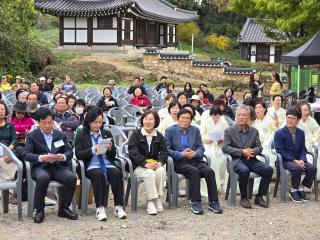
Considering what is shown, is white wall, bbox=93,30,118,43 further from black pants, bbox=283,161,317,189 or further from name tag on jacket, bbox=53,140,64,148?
name tag on jacket, bbox=53,140,64,148

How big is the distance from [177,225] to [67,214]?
115cm

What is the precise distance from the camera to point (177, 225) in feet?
18.7

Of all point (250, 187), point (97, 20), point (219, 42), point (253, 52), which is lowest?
point (250, 187)

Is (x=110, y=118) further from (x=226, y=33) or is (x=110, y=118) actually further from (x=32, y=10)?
(x=226, y=33)

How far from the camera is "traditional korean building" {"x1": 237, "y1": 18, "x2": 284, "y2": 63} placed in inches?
1620

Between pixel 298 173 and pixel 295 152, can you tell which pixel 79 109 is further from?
pixel 298 173

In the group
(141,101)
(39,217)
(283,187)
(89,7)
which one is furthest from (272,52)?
(39,217)

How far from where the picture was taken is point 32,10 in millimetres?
29156

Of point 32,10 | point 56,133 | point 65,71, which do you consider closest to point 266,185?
point 56,133

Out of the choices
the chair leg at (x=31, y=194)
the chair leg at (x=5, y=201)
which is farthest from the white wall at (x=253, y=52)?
the chair leg at (x=31, y=194)

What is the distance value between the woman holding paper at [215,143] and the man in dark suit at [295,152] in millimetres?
747

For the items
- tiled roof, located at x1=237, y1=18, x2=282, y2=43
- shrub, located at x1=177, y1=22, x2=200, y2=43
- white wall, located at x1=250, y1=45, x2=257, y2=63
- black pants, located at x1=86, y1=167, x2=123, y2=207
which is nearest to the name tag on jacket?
black pants, located at x1=86, y1=167, x2=123, y2=207

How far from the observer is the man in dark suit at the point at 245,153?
254 inches

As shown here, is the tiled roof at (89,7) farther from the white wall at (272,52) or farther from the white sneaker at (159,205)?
the white sneaker at (159,205)
